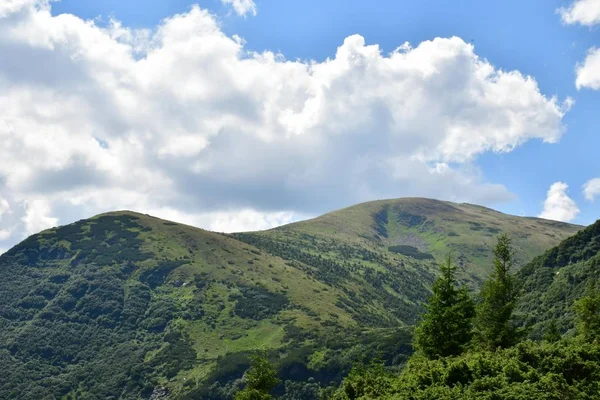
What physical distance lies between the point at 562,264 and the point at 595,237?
47.0 ft

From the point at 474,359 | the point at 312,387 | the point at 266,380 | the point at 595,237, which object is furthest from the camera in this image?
the point at 312,387

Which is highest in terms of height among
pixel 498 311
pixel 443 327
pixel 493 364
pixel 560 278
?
pixel 560 278

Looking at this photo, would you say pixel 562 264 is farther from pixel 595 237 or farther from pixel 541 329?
pixel 541 329

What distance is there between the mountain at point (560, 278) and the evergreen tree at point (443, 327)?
88003 mm

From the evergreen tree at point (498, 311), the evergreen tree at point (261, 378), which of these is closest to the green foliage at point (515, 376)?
the evergreen tree at point (498, 311)

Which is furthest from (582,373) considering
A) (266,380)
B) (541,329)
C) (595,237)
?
(595,237)

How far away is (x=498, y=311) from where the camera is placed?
5062cm

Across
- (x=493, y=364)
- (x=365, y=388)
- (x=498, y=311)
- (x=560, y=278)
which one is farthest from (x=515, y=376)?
(x=560, y=278)

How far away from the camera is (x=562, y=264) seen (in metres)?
175

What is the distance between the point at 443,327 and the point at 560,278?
5163 inches

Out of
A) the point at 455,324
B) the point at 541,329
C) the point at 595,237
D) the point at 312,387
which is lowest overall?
the point at 312,387

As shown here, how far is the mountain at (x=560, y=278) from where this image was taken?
139750mm

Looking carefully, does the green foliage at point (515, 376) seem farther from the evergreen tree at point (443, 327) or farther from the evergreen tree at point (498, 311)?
the evergreen tree at point (498, 311)

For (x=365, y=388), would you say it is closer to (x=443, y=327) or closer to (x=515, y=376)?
(x=515, y=376)
